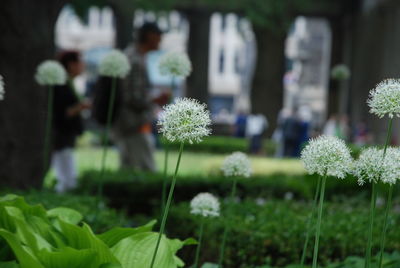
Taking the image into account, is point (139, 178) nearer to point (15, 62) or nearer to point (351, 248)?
point (15, 62)

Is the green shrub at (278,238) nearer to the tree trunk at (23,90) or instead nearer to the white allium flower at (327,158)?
the white allium flower at (327,158)

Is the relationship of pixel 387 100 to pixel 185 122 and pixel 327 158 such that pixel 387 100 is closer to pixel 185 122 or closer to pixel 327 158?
pixel 327 158

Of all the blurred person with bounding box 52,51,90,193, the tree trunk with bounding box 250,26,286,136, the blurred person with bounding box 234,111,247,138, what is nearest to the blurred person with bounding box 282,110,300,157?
the tree trunk with bounding box 250,26,286,136

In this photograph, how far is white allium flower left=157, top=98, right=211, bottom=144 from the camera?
6.47 feet

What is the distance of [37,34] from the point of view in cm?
582

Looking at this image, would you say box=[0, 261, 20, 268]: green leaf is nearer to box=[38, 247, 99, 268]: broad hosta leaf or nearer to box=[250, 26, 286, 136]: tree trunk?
Result: box=[38, 247, 99, 268]: broad hosta leaf

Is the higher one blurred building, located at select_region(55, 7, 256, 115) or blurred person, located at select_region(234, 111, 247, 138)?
blurred building, located at select_region(55, 7, 256, 115)

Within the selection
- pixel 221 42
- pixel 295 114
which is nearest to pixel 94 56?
pixel 295 114

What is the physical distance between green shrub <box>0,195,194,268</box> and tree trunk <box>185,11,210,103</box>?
18.8 m

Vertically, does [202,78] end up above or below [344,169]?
above

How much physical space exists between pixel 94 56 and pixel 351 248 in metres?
24.6

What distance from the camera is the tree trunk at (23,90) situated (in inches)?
218

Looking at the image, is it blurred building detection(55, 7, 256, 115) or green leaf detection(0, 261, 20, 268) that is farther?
blurred building detection(55, 7, 256, 115)

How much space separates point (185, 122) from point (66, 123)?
18.5 feet
